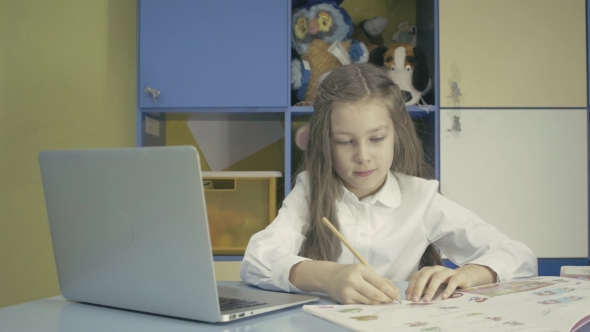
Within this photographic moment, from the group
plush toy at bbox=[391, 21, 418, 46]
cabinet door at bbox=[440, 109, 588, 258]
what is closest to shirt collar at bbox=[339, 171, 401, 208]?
cabinet door at bbox=[440, 109, 588, 258]

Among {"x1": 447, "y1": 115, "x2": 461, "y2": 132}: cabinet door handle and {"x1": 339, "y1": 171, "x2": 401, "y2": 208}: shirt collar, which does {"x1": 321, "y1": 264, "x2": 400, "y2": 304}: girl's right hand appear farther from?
{"x1": 447, "y1": 115, "x2": 461, "y2": 132}: cabinet door handle

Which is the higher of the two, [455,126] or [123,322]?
[455,126]

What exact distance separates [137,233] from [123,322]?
0.10 m

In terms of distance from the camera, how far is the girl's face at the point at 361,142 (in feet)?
3.86

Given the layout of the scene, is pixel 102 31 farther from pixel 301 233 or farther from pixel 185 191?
pixel 185 191

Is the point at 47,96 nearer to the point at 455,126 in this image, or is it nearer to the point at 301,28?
the point at 301,28

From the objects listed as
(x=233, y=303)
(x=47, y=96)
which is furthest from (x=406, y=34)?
(x=233, y=303)

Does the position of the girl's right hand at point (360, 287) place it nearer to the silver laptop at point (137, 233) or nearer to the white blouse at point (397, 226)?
the silver laptop at point (137, 233)

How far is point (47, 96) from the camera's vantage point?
2283 millimetres

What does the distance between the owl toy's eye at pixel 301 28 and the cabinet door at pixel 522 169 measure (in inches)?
20.7

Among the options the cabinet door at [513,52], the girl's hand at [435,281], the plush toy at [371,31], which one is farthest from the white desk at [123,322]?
the plush toy at [371,31]

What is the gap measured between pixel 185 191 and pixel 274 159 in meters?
1.75

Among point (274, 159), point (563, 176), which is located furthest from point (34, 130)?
point (563, 176)

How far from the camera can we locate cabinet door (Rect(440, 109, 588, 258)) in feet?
6.20
